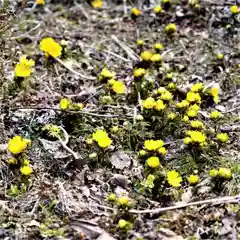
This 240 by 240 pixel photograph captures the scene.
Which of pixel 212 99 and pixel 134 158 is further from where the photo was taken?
pixel 212 99

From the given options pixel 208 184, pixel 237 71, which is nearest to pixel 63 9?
pixel 237 71

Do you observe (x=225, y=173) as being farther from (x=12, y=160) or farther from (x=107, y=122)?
(x=12, y=160)

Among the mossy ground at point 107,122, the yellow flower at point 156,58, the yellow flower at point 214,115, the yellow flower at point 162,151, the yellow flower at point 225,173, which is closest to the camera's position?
the mossy ground at point 107,122

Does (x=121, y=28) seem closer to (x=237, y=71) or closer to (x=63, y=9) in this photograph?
(x=63, y=9)

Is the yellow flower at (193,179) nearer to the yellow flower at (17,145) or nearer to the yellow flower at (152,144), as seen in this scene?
the yellow flower at (152,144)

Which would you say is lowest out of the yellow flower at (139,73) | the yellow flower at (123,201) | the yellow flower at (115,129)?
the yellow flower at (123,201)

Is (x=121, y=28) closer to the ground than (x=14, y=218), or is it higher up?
higher up

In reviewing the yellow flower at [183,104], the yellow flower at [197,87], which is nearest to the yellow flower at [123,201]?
the yellow flower at [183,104]
